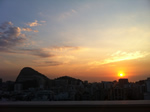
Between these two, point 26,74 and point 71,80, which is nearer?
point 26,74
